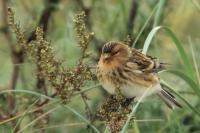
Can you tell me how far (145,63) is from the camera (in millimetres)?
3586

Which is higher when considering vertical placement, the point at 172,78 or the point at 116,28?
the point at 116,28

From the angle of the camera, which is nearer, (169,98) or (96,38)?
(169,98)

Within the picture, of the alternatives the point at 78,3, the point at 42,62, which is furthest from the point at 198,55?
the point at 42,62

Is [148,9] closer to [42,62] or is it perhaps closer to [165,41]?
[165,41]

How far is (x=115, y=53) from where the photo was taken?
11.8 ft

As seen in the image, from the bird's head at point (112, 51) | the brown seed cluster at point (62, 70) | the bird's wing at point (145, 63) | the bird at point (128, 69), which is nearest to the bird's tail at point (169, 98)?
the bird at point (128, 69)

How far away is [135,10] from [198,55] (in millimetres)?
601

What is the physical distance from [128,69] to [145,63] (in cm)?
10

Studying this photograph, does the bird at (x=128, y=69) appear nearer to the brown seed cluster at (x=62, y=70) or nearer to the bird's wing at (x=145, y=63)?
the bird's wing at (x=145, y=63)

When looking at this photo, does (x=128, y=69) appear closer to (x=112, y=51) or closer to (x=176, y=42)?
(x=112, y=51)

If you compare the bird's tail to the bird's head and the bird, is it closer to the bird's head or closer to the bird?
the bird

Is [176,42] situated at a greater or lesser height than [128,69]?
greater

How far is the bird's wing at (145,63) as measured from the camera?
353 centimetres

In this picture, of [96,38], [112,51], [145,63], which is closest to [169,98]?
[145,63]
